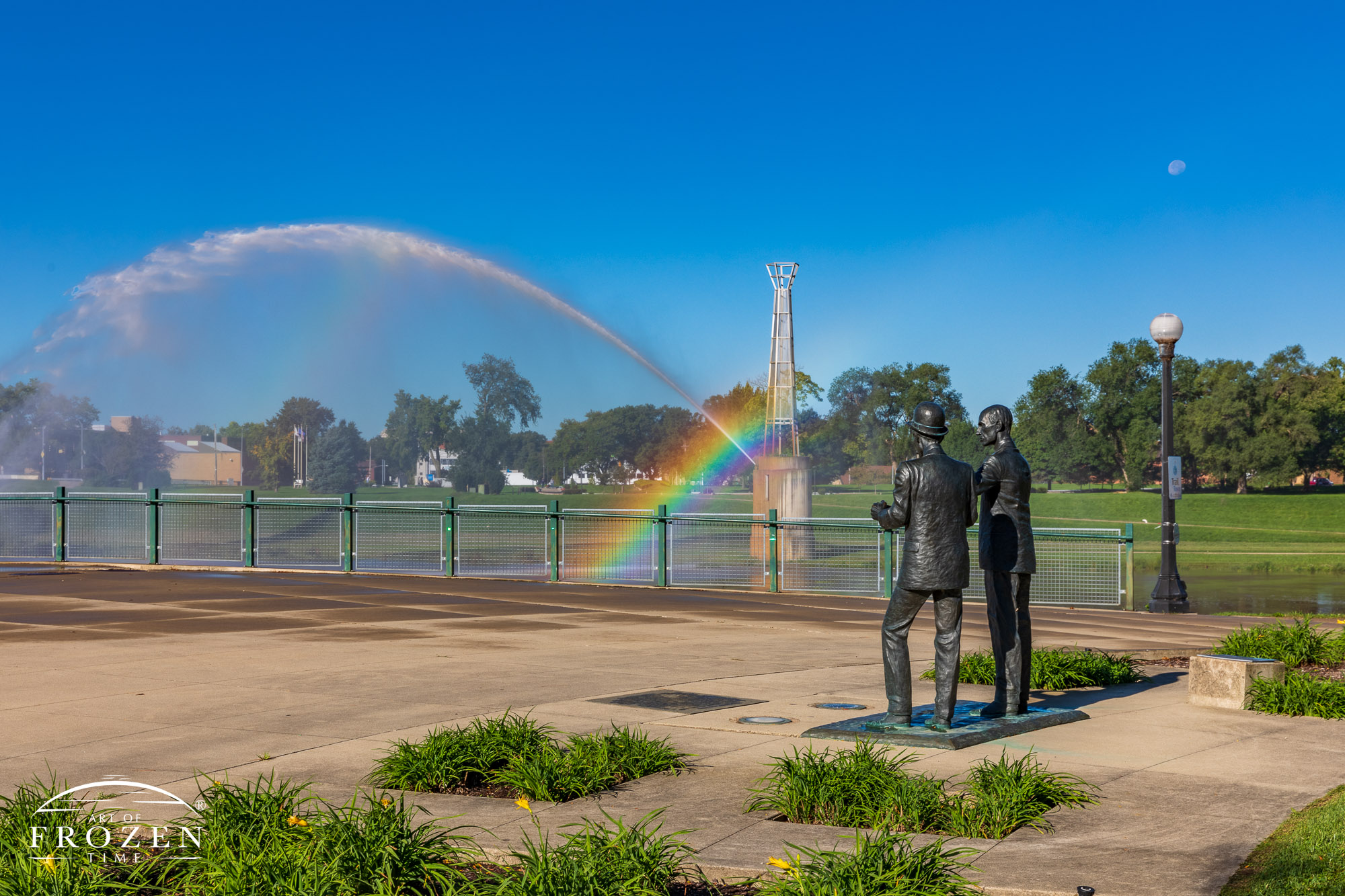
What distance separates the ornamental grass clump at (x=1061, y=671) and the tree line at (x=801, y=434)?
79.9ft

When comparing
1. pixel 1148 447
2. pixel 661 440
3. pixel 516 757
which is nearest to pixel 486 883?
pixel 516 757

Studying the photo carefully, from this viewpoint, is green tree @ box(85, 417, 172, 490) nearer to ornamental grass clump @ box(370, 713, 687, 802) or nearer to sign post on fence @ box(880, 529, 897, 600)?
sign post on fence @ box(880, 529, 897, 600)

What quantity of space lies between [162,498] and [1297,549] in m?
49.6

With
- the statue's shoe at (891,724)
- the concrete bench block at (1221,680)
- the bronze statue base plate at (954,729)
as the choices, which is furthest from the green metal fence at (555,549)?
the statue's shoe at (891,724)

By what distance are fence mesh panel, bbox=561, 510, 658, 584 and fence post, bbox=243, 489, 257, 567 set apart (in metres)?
5.99

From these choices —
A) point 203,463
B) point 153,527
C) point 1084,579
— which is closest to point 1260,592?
point 1084,579

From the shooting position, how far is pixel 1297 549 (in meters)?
53.9

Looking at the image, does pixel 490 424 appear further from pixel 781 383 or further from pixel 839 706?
pixel 839 706

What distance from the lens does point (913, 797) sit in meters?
5.51

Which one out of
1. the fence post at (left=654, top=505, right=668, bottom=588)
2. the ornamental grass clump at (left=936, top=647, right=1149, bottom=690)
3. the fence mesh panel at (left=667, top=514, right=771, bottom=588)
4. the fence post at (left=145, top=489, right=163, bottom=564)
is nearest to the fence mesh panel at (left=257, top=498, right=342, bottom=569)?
the fence post at (left=145, top=489, right=163, bottom=564)

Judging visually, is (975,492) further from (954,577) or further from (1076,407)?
(1076,407)

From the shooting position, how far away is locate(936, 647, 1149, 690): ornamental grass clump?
9.96 meters

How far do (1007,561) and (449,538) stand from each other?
15812 millimetres

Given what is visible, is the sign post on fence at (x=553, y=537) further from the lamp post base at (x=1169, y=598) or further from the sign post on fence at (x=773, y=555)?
the lamp post base at (x=1169, y=598)
